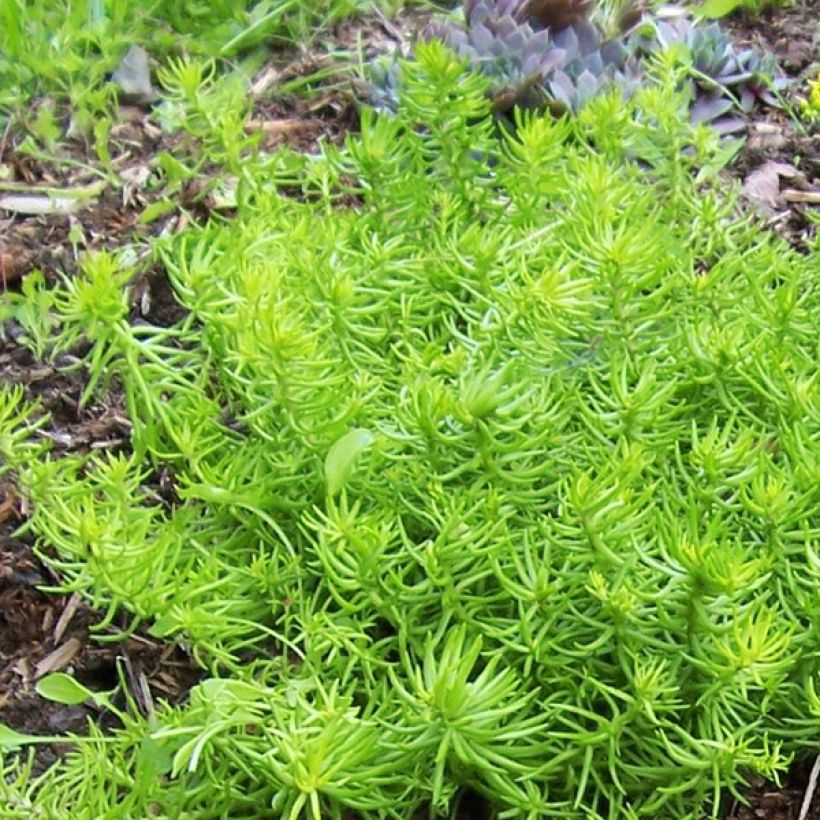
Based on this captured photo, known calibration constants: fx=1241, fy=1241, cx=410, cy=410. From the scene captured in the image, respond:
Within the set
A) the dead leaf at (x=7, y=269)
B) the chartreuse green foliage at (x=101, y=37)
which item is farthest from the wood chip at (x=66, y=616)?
the chartreuse green foliage at (x=101, y=37)

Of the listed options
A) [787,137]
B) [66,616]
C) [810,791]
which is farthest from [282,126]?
[810,791]

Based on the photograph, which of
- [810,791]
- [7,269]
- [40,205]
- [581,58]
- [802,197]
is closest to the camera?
[810,791]

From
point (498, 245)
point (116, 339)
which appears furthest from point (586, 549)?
point (116, 339)

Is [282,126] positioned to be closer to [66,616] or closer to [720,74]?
[720,74]

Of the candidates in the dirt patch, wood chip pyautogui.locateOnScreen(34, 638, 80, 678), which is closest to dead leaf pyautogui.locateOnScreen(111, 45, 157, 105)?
the dirt patch

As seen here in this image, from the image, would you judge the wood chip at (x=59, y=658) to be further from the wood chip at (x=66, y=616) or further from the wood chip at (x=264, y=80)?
the wood chip at (x=264, y=80)

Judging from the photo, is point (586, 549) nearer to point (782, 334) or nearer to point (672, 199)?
point (782, 334)
